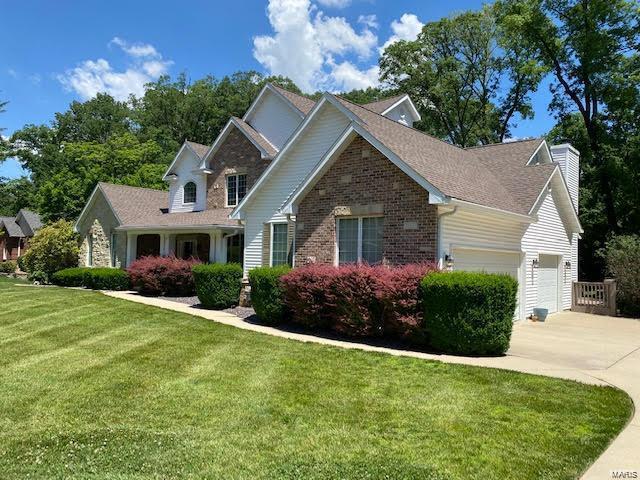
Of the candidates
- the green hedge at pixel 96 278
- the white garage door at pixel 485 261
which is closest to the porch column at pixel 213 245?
the green hedge at pixel 96 278

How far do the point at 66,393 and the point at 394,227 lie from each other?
27.5 ft

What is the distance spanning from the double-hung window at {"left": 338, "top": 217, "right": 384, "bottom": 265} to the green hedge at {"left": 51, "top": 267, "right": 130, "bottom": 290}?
1367 cm

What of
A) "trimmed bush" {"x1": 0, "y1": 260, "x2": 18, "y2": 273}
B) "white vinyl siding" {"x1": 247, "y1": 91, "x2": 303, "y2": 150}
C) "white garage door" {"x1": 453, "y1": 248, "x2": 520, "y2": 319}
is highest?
"white vinyl siding" {"x1": 247, "y1": 91, "x2": 303, "y2": 150}

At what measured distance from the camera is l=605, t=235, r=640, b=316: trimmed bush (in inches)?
756

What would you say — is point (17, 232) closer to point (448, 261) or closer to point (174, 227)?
point (174, 227)

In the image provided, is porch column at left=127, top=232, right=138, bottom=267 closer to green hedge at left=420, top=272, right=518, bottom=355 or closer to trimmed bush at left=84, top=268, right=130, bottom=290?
trimmed bush at left=84, top=268, right=130, bottom=290

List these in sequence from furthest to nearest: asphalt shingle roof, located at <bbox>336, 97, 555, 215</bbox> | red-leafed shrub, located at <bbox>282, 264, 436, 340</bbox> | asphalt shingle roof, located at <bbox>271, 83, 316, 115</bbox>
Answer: asphalt shingle roof, located at <bbox>271, 83, 316, 115</bbox>
asphalt shingle roof, located at <bbox>336, 97, 555, 215</bbox>
red-leafed shrub, located at <bbox>282, 264, 436, 340</bbox>

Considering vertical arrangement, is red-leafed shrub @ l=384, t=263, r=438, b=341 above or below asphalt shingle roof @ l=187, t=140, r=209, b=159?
below

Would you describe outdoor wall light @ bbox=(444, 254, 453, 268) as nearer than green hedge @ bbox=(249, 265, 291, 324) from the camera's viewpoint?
Yes

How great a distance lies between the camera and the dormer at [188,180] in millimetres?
25531

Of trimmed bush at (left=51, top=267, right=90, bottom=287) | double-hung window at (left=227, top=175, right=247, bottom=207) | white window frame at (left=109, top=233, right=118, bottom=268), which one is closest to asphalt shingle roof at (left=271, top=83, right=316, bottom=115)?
double-hung window at (left=227, top=175, right=247, bottom=207)

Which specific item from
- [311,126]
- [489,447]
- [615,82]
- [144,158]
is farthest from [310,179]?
[144,158]

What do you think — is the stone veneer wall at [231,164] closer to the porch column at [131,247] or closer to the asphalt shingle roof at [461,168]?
the porch column at [131,247]

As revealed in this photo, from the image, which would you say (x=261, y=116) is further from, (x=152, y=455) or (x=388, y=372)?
(x=152, y=455)
